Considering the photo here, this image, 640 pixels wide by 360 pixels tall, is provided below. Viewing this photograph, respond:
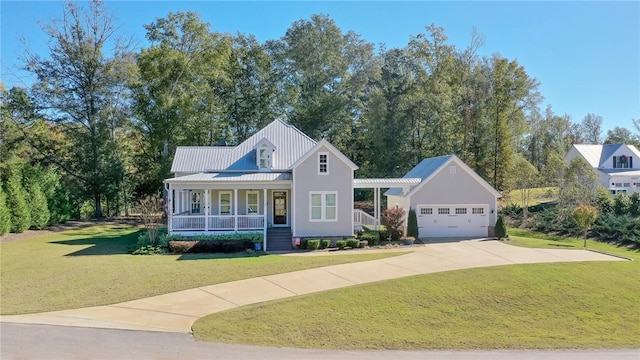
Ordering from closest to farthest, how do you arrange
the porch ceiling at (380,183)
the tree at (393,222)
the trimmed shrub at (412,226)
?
the tree at (393,222) → the trimmed shrub at (412,226) → the porch ceiling at (380,183)

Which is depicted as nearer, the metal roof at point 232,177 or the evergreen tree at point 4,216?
the metal roof at point 232,177

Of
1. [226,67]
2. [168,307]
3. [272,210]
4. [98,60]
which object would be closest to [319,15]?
[226,67]

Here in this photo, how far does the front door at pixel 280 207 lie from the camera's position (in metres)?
25.0

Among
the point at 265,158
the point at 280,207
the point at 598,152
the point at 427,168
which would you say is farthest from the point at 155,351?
the point at 598,152

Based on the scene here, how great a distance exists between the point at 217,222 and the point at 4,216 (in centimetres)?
1247

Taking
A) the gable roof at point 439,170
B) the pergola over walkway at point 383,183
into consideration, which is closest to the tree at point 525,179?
the gable roof at point 439,170

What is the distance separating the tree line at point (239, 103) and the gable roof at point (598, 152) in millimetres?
6606

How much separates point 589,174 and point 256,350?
31500mm

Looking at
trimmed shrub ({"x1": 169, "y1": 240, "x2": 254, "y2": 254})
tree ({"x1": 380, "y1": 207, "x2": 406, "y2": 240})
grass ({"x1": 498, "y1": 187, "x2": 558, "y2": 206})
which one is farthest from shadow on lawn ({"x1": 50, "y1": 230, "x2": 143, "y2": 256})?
grass ({"x1": 498, "y1": 187, "x2": 558, "y2": 206})

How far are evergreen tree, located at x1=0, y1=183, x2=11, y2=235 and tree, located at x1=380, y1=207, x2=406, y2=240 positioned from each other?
21316 mm

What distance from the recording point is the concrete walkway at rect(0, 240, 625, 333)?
33.8 ft

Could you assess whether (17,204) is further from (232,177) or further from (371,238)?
(371,238)

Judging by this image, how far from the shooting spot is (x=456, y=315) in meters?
11.4

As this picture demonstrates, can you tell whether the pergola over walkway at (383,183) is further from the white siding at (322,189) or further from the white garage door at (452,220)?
the white garage door at (452,220)
